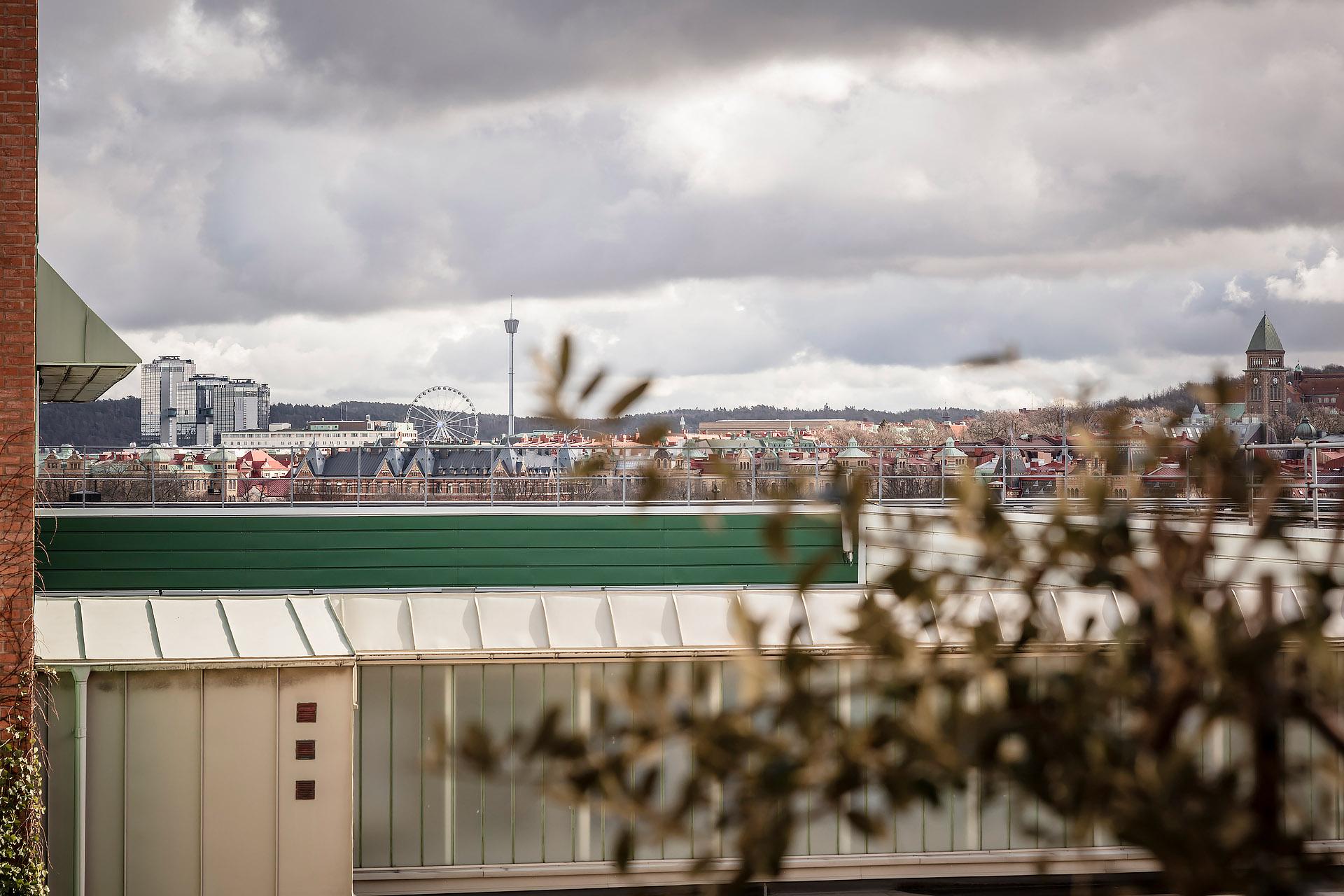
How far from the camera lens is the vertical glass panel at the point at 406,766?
8.65 metres

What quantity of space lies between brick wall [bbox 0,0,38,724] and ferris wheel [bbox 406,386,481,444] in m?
56.1

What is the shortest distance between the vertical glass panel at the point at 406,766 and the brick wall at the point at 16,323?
2473mm

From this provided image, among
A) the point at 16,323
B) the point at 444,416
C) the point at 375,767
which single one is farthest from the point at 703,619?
the point at 444,416

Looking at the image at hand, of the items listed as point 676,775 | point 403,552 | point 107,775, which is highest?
point 403,552

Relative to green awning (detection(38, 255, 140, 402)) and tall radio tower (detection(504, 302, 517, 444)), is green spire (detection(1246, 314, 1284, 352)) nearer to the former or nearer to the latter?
tall radio tower (detection(504, 302, 517, 444))

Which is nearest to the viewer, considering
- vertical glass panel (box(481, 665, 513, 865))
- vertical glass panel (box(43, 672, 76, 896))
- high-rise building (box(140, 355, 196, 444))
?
vertical glass panel (box(43, 672, 76, 896))

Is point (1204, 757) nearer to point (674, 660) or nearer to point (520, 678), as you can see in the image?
point (674, 660)

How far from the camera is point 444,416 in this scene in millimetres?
76312

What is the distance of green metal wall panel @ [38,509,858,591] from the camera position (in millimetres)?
12312

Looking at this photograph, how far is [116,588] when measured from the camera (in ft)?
40.4

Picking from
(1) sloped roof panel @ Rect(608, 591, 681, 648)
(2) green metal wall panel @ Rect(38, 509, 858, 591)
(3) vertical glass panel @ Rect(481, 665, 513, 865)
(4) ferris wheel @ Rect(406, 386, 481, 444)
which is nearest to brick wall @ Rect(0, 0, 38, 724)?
(3) vertical glass panel @ Rect(481, 665, 513, 865)

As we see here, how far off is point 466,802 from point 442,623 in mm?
1269

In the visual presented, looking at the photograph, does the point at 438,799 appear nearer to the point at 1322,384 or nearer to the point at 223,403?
the point at 223,403

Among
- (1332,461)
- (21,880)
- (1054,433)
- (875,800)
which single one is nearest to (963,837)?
(875,800)
